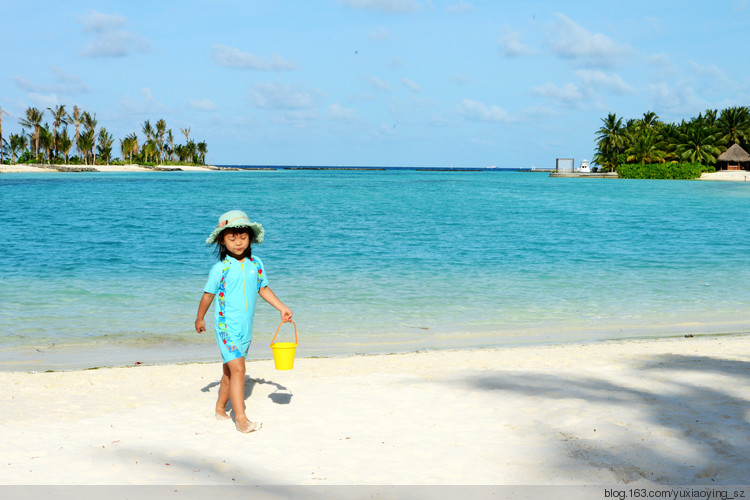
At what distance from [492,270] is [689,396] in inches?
543

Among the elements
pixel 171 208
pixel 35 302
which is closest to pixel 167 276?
pixel 35 302

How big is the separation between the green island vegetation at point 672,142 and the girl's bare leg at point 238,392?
10645cm

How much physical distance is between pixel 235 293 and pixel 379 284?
11.7m

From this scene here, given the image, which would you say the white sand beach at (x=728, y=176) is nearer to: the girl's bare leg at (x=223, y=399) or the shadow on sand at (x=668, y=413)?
the shadow on sand at (x=668, y=413)

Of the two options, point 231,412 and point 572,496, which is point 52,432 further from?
point 572,496

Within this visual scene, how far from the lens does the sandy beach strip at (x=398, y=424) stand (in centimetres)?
466

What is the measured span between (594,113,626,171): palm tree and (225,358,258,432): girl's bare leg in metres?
114

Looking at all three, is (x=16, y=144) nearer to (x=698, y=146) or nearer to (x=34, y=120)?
(x=34, y=120)

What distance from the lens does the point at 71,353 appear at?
32.6 feet

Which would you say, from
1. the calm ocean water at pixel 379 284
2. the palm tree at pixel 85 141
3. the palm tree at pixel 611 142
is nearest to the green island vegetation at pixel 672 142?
the palm tree at pixel 611 142

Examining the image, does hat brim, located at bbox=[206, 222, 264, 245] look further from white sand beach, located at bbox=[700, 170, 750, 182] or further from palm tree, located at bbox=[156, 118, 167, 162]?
palm tree, located at bbox=[156, 118, 167, 162]

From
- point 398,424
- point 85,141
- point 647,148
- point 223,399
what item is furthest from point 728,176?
point 85,141

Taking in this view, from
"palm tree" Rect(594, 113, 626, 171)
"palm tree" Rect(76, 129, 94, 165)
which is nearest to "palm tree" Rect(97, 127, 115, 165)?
"palm tree" Rect(76, 129, 94, 165)

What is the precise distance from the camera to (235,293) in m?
5.52
